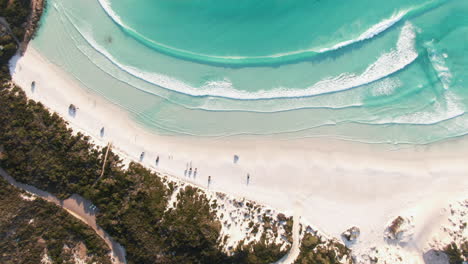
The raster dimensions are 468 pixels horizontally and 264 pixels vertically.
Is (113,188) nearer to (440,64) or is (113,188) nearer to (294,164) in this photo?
(294,164)

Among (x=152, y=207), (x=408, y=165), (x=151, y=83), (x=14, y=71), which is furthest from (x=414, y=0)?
(x=14, y=71)

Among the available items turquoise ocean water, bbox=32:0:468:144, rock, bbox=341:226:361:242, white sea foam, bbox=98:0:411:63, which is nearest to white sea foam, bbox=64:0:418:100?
turquoise ocean water, bbox=32:0:468:144

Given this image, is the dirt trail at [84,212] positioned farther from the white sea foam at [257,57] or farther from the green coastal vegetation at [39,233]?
the white sea foam at [257,57]

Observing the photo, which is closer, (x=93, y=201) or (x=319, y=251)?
(x=93, y=201)

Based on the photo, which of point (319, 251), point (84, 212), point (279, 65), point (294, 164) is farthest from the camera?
point (279, 65)

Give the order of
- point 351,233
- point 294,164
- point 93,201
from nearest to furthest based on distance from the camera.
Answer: point 93,201, point 351,233, point 294,164

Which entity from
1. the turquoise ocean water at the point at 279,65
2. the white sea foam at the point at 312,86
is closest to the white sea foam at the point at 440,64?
the turquoise ocean water at the point at 279,65

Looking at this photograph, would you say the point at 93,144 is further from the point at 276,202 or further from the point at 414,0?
the point at 414,0

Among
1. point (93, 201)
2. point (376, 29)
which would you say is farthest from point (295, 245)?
point (376, 29)
